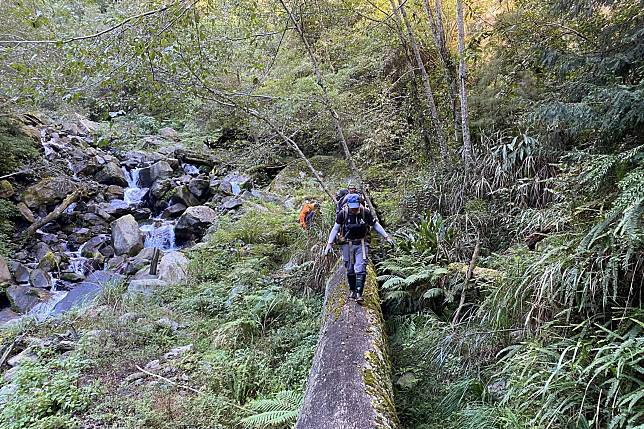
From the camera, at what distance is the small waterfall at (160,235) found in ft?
42.2

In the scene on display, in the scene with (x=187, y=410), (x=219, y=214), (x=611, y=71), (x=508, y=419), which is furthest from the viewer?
(x=219, y=214)

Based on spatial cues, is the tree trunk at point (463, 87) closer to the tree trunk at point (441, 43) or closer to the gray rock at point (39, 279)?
the tree trunk at point (441, 43)

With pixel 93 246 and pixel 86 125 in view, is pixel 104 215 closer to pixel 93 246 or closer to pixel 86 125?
pixel 93 246

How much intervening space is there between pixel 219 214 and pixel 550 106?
10.8m

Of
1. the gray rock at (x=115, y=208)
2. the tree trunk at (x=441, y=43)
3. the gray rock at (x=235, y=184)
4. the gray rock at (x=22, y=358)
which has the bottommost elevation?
the gray rock at (x=22, y=358)

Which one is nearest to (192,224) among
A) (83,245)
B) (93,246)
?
(93,246)

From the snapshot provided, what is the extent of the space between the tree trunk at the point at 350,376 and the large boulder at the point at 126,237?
8.74 metres

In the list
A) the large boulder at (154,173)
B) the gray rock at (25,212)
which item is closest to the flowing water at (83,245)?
the large boulder at (154,173)

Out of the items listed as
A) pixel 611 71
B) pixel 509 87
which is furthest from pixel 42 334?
pixel 509 87

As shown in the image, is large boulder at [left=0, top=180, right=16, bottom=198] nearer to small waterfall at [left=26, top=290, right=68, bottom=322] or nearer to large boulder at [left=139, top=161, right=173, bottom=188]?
large boulder at [left=139, top=161, right=173, bottom=188]

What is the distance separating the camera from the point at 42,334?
22.9ft

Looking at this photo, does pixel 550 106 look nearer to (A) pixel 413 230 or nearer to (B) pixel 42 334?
(A) pixel 413 230

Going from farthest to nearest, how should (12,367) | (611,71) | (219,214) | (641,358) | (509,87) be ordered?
(219,214) → (509,87) → (12,367) → (611,71) → (641,358)

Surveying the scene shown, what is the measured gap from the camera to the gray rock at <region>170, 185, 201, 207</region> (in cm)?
1470
